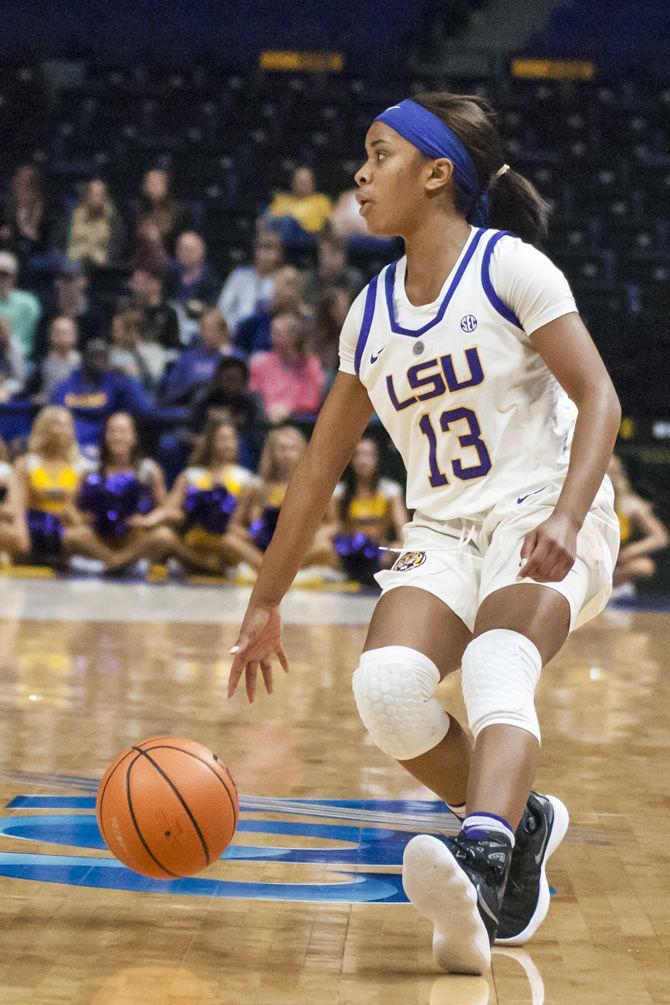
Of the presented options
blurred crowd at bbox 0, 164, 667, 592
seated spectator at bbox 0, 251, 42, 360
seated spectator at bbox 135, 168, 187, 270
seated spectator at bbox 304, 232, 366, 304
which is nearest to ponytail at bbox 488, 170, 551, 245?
blurred crowd at bbox 0, 164, 667, 592

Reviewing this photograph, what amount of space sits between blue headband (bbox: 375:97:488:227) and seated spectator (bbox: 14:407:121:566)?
758cm

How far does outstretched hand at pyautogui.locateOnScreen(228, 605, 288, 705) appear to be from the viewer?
3135 mm

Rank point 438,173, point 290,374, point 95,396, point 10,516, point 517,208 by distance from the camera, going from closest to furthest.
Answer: point 438,173
point 517,208
point 10,516
point 95,396
point 290,374

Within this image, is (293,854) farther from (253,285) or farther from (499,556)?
(253,285)

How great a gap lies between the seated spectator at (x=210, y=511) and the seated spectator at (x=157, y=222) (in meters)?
2.61

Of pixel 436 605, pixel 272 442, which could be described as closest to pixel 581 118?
pixel 272 442

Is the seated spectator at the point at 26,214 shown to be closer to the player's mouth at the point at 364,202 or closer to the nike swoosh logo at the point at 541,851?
the player's mouth at the point at 364,202

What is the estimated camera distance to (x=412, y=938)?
107 inches

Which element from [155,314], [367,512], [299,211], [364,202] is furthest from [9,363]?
[364,202]

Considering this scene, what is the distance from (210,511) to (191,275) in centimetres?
278

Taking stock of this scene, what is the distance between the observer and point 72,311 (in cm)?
1191

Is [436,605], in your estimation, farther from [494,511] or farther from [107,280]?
[107,280]

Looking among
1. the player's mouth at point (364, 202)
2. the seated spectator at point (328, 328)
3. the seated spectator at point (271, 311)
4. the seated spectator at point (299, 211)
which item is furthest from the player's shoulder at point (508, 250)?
the seated spectator at point (299, 211)

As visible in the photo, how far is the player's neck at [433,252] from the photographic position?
3.00m
